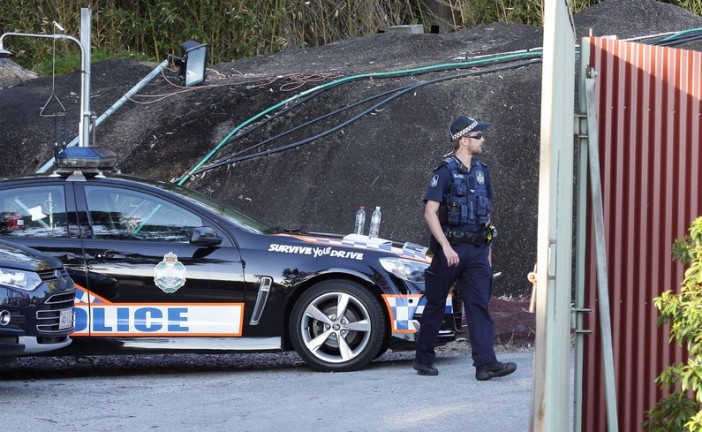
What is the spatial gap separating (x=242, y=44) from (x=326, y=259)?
1613 cm

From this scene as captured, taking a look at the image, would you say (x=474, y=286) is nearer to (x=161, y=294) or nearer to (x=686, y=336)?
(x=161, y=294)

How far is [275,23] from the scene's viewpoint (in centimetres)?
2511

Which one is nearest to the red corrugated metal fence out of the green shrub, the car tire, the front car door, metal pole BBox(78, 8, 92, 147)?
the green shrub

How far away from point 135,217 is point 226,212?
745mm

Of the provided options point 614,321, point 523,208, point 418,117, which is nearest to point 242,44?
point 418,117

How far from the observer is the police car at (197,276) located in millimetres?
9016

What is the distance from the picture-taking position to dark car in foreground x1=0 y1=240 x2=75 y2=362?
8.31 meters

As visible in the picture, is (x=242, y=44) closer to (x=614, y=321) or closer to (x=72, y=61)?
(x=72, y=61)

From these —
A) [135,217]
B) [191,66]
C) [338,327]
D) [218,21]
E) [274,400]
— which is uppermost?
[218,21]

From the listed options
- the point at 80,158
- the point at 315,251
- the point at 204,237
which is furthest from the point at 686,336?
the point at 80,158

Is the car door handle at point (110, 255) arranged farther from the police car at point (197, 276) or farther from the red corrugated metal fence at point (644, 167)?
the red corrugated metal fence at point (644, 167)

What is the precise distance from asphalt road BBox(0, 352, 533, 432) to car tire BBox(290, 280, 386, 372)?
0.13 meters

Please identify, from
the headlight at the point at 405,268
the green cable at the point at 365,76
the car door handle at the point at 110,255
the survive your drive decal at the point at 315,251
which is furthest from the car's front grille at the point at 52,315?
the green cable at the point at 365,76

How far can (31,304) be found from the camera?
8.38 m
